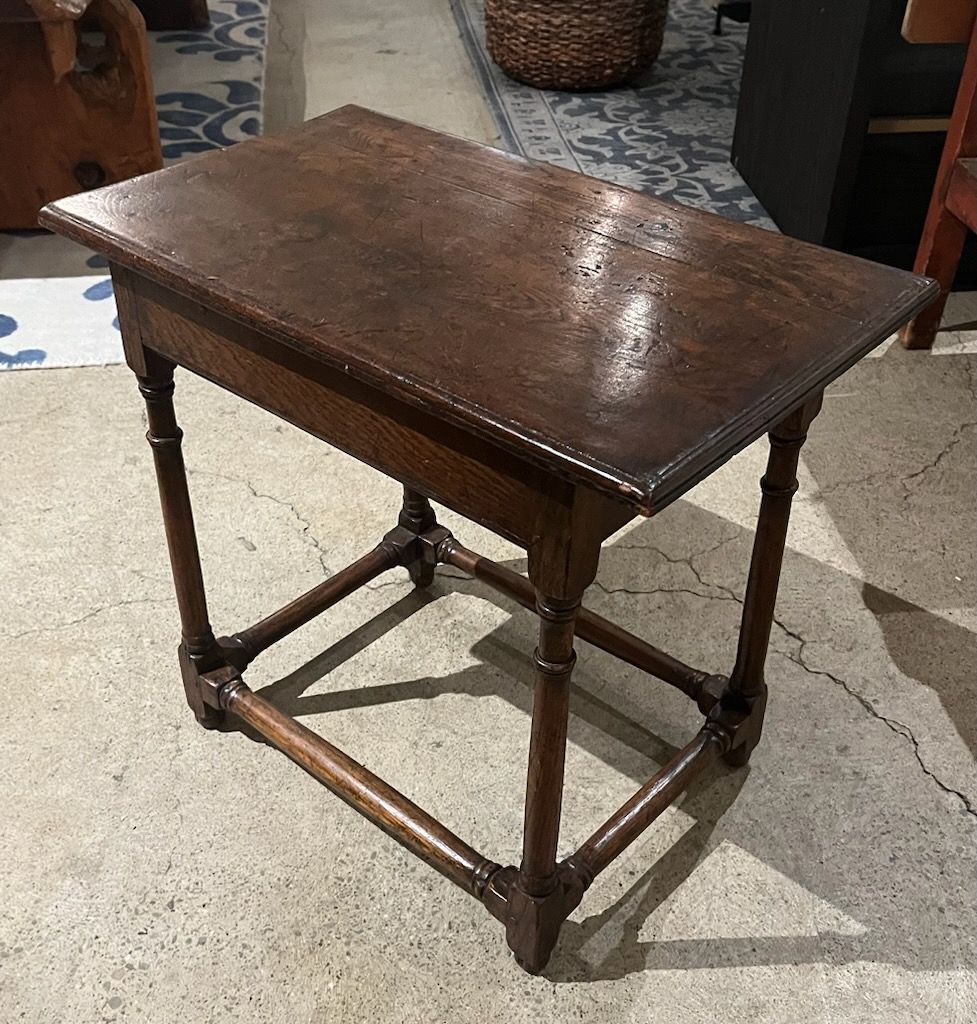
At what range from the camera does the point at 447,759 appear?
1.53 m

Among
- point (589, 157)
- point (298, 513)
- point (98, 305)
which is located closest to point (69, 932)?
point (298, 513)

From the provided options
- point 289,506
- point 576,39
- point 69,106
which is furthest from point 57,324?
point 576,39

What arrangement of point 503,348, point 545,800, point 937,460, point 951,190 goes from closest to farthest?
point 503,348
point 545,800
point 937,460
point 951,190

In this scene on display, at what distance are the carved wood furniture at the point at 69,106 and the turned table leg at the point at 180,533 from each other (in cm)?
155

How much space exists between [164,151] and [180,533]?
7.13 ft

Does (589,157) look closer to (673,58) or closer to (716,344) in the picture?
(673,58)

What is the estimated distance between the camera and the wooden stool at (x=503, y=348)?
942mm

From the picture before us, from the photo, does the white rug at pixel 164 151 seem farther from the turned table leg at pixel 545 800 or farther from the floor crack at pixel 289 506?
the turned table leg at pixel 545 800

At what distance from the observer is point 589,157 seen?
3287 mm

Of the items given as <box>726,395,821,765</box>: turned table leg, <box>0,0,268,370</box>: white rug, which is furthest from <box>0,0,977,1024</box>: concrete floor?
<box>0,0,268,370</box>: white rug

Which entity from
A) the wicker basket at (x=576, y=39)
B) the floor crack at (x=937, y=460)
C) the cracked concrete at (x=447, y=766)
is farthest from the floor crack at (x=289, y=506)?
the wicker basket at (x=576, y=39)

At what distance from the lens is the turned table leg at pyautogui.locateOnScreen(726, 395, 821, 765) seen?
1.21 m

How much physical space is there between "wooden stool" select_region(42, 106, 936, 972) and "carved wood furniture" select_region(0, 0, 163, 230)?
1.39 metres

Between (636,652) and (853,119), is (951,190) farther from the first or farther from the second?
(636,652)
